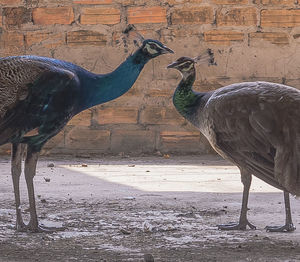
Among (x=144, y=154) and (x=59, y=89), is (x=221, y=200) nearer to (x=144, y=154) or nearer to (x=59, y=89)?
(x=59, y=89)

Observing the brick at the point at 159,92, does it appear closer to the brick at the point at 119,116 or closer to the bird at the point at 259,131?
the brick at the point at 119,116

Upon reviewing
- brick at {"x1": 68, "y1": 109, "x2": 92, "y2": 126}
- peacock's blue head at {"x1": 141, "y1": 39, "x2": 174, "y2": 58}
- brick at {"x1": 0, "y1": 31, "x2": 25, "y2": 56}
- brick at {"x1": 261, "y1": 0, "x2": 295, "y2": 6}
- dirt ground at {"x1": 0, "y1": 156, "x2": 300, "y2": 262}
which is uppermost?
brick at {"x1": 261, "y1": 0, "x2": 295, "y2": 6}

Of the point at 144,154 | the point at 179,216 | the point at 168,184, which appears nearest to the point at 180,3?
the point at 144,154

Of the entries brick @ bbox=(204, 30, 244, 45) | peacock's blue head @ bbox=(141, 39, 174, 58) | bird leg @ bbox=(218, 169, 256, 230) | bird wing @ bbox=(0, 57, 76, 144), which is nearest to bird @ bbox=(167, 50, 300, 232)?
bird leg @ bbox=(218, 169, 256, 230)

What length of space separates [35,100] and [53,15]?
11.5 ft

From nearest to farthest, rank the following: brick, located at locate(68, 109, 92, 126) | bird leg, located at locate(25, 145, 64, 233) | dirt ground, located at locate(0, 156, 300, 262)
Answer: dirt ground, located at locate(0, 156, 300, 262)
bird leg, located at locate(25, 145, 64, 233)
brick, located at locate(68, 109, 92, 126)

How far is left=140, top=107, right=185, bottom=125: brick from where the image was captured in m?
6.67

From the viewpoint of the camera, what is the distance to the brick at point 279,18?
21.8 feet

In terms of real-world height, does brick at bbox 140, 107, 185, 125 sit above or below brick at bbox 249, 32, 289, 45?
below

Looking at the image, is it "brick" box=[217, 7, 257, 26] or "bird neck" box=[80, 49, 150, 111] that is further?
"brick" box=[217, 7, 257, 26]

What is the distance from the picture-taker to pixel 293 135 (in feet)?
10.0

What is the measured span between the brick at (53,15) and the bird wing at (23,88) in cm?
334

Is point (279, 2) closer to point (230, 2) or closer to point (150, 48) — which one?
point (230, 2)

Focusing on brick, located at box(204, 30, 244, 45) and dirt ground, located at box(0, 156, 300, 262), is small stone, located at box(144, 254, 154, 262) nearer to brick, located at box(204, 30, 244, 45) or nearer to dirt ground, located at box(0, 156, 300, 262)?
dirt ground, located at box(0, 156, 300, 262)
